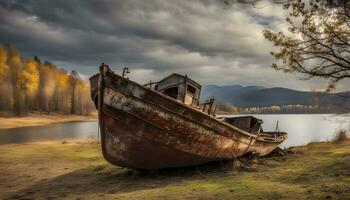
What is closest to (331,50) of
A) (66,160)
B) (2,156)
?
(66,160)

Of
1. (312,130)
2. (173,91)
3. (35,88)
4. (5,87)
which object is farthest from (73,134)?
(312,130)

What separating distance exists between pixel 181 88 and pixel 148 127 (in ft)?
10.1

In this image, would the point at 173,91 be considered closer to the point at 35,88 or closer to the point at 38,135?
the point at 38,135

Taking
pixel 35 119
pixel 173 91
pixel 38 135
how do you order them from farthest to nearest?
pixel 35 119
pixel 38 135
pixel 173 91

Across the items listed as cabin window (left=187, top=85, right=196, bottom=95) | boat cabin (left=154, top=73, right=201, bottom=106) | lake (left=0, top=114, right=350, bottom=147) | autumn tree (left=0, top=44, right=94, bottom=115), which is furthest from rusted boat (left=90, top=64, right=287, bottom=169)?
autumn tree (left=0, top=44, right=94, bottom=115)

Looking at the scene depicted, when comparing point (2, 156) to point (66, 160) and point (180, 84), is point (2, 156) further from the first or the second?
point (180, 84)

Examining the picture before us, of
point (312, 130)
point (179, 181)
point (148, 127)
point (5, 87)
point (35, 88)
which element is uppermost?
point (35, 88)

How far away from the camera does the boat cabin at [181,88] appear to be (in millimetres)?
14039

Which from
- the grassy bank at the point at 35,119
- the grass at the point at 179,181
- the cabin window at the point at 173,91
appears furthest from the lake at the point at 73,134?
the cabin window at the point at 173,91

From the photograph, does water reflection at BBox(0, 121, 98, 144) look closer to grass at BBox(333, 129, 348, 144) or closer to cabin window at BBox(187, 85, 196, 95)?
cabin window at BBox(187, 85, 196, 95)

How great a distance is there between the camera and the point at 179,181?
11.8 metres

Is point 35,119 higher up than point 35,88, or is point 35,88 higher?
point 35,88

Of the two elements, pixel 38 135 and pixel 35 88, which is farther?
pixel 35 88

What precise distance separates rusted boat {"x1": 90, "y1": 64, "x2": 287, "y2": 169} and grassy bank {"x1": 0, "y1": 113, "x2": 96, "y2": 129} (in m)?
45.5
